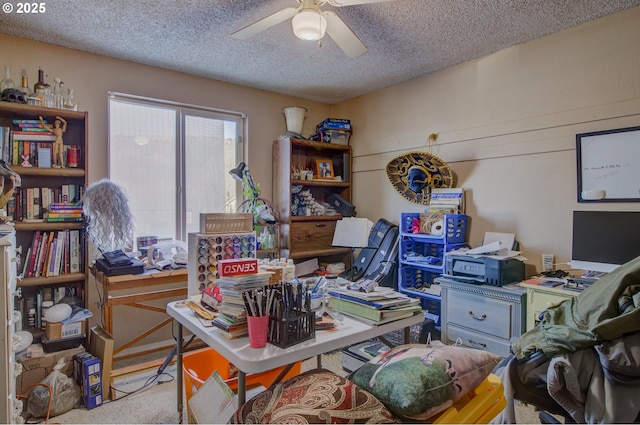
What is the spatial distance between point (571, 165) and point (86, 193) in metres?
3.45

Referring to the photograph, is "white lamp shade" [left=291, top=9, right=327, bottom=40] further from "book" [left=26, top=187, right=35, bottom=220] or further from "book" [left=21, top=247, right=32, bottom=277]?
"book" [left=21, top=247, right=32, bottom=277]

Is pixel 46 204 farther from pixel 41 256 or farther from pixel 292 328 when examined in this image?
pixel 292 328

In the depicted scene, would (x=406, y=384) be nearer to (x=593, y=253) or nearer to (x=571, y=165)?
(x=593, y=253)

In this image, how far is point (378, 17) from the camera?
232 centimetres

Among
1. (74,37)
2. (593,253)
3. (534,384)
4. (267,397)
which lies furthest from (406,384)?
(74,37)

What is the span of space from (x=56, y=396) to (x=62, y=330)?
0.40m

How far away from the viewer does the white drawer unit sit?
228cm

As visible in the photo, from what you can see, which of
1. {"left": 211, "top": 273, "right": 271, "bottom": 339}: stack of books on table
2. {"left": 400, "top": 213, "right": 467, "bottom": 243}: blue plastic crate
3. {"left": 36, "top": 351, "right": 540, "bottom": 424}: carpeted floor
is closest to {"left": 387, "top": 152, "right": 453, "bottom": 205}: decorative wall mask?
{"left": 400, "top": 213, "right": 467, "bottom": 243}: blue plastic crate

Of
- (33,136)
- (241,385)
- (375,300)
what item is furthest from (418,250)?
(33,136)

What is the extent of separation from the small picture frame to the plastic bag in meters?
2.74

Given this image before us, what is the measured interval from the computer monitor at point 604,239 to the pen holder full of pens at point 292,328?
6.05 feet

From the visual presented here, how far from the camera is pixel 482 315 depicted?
2.45 meters

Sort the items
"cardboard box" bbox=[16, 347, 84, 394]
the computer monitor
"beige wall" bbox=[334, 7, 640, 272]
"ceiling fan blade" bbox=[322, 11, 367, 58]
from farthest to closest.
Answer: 1. "beige wall" bbox=[334, 7, 640, 272]
2. "cardboard box" bbox=[16, 347, 84, 394]
3. the computer monitor
4. "ceiling fan blade" bbox=[322, 11, 367, 58]

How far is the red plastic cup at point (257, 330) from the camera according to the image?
1286mm
